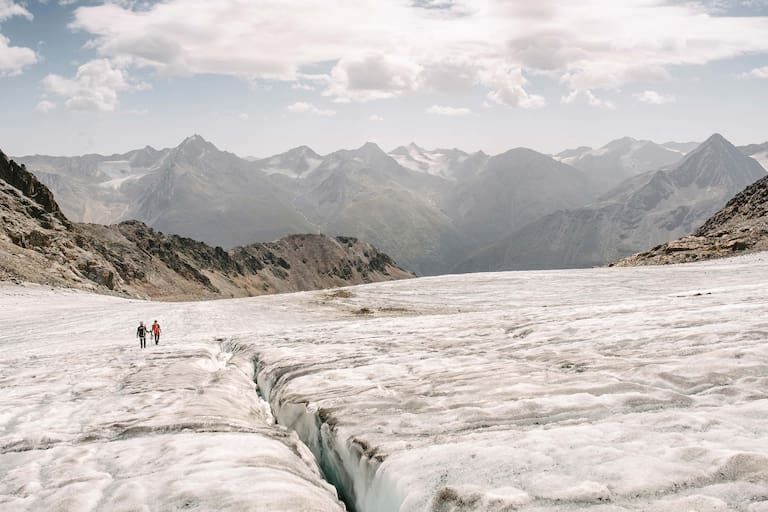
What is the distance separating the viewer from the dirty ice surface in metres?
8.45

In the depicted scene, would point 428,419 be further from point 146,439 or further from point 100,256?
point 100,256

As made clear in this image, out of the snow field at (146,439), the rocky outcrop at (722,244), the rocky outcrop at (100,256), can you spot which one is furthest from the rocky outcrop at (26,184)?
the rocky outcrop at (722,244)

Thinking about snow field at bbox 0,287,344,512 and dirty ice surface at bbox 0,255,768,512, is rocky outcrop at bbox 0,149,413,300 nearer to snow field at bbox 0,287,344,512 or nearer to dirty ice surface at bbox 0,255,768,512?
snow field at bbox 0,287,344,512

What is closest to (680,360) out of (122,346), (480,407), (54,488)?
(480,407)

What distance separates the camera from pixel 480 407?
12211 mm

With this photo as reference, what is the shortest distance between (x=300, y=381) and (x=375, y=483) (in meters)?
7.35

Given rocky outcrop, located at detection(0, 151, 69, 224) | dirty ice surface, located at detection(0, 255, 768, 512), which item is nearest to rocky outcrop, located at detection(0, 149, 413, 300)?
rocky outcrop, located at detection(0, 151, 69, 224)

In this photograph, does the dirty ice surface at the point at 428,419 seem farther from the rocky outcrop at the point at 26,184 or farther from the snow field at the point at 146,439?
the rocky outcrop at the point at 26,184

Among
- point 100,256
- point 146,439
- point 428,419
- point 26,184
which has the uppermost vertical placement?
point 26,184

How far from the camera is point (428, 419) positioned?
12055 millimetres

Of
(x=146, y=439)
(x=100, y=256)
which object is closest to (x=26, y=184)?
(x=100, y=256)

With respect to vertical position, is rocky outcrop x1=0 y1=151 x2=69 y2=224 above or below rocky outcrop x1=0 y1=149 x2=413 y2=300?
above

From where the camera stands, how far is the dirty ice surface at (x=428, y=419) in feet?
27.7

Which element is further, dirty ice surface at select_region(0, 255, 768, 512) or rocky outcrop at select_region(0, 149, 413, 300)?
rocky outcrop at select_region(0, 149, 413, 300)
